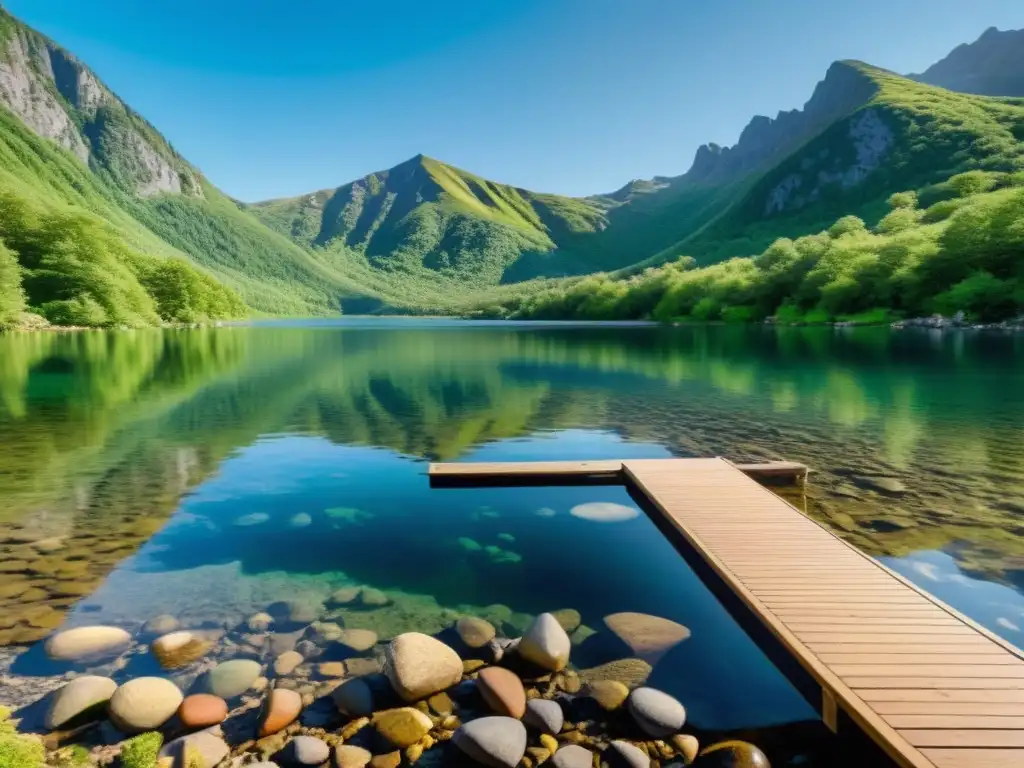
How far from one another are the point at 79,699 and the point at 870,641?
9265mm

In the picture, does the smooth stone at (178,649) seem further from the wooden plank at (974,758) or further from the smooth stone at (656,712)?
the wooden plank at (974,758)

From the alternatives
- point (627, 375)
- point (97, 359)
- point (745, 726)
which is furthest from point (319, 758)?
point (97, 359)

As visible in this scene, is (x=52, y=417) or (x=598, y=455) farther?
(x=52, y=417)

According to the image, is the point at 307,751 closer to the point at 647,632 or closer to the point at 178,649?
the point at 178,649

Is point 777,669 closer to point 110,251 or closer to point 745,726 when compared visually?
point 745,726

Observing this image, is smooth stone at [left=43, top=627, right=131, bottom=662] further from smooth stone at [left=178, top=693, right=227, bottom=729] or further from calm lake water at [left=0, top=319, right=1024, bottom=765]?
smooth stone at [left=178, top=693, right=227, bottom=729]

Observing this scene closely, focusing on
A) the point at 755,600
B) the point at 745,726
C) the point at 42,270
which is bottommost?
the point at 745,726

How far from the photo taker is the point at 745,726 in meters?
7.09

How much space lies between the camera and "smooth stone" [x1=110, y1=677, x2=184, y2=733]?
666 cm

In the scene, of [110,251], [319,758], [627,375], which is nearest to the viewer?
[319,758]

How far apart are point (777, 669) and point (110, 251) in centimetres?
14403

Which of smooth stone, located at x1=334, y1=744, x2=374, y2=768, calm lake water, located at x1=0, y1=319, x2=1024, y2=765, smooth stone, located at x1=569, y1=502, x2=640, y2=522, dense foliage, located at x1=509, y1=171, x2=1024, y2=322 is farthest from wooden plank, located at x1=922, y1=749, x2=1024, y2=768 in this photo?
dense foliage, located at x1=509, y1=171, x2=1024, y2=322

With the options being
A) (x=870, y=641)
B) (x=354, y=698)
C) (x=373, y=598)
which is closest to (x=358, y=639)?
(x=373, y=598)

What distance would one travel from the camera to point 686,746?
6.61 meters
